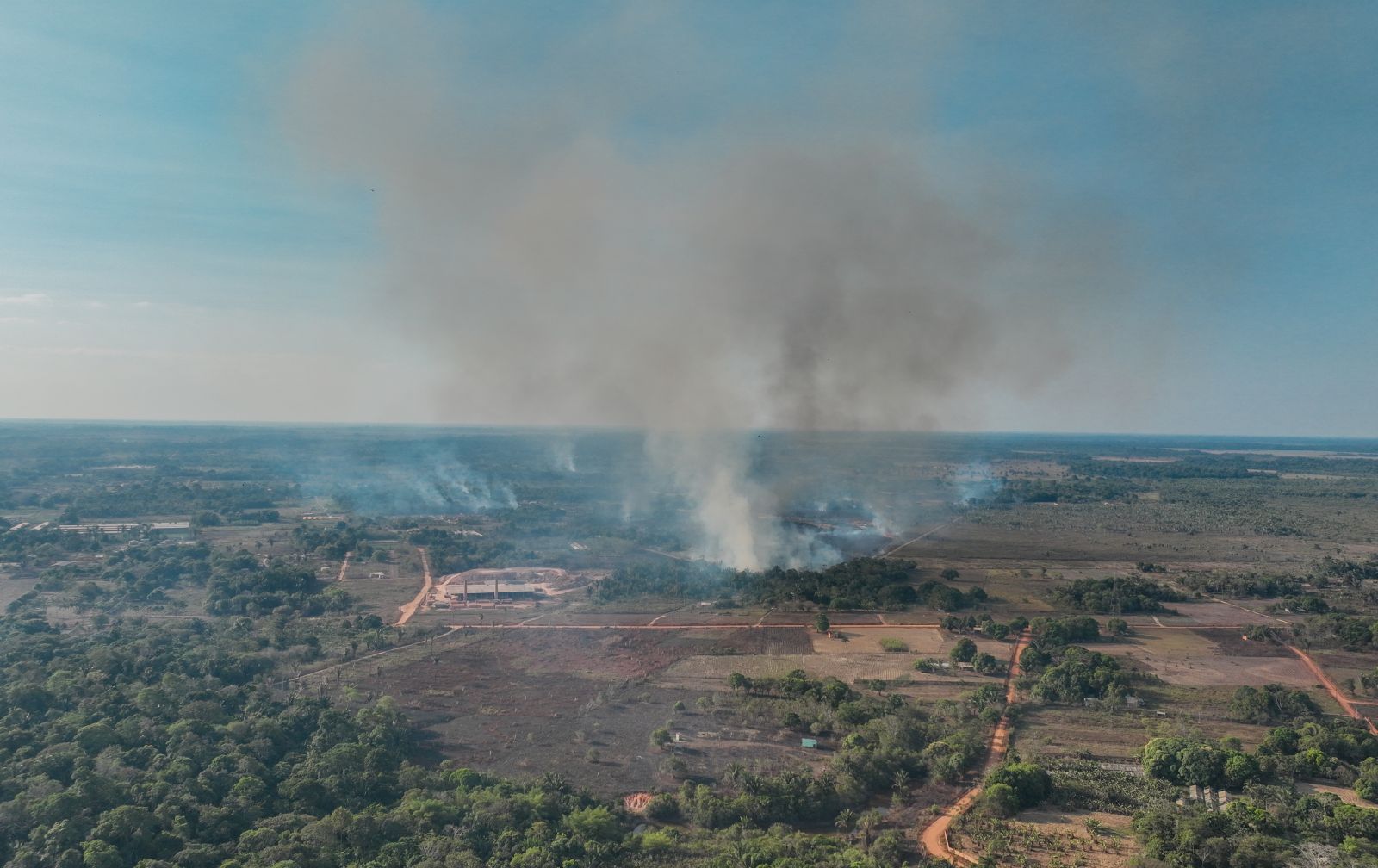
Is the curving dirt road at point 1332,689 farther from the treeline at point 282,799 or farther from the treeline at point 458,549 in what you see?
the treeline at point 458,549

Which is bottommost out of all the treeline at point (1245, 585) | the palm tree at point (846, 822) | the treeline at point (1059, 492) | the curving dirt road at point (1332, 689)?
the palm tree at point (846, 822)

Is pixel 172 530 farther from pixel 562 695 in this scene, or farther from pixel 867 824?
pixel 867 824

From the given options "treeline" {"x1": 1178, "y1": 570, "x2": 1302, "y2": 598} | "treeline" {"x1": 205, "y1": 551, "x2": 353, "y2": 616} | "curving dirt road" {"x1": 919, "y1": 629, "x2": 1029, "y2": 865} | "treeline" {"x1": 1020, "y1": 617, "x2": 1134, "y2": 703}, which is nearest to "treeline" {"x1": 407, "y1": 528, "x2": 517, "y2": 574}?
"treeline" {"x1": 205, "y1": 551, "x2": 353, "y2": 616}

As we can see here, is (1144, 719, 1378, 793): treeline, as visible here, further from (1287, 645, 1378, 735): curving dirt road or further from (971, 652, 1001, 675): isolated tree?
(971, 652, 1001, 675): isolated tree

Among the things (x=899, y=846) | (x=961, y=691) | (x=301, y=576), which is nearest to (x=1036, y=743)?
(x=961, y=691)

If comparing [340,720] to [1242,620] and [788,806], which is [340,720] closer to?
[788,806]

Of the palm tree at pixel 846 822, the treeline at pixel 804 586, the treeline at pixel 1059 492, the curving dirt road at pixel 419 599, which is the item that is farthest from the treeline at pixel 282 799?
the treeline at pixel 1059 492

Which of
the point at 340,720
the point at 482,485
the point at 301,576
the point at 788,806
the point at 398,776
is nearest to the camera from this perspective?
the point at 788,806
